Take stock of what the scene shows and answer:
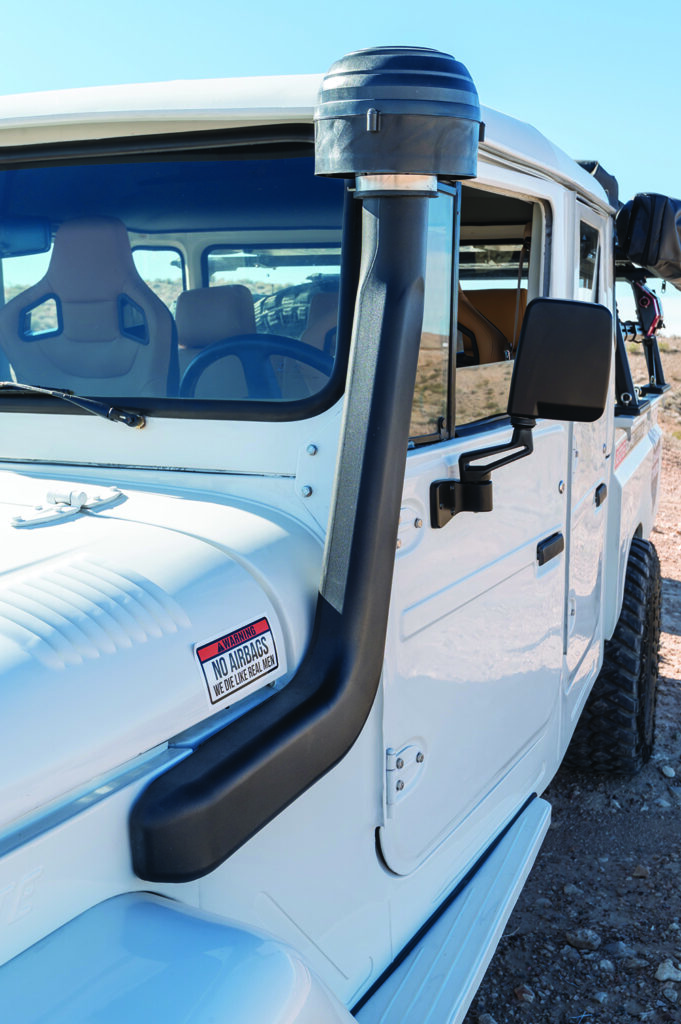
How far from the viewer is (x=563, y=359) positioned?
182 centimetres

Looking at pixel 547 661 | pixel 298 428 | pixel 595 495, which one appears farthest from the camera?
pixel 595 495

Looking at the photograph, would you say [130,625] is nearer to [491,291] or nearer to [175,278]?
[175,278]

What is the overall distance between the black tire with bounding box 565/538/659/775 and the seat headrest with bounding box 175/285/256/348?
2.45 meters

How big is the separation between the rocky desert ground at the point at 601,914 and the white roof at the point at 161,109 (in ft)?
7.55

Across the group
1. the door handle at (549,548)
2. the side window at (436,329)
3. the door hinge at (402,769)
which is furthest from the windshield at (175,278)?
the door handle at (549,548)

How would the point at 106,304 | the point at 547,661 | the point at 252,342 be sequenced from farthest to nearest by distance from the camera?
the point at 547,661 → the point at 106,304 → the point at 252,342

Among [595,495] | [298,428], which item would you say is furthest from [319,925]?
[595,495]

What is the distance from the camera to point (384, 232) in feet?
4.86

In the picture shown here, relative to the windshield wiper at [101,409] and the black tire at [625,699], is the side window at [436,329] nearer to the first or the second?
the windshield wiper at [101,409]

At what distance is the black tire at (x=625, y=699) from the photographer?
3.71 m

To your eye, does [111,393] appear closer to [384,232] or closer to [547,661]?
[384,232]

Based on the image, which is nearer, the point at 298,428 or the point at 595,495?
the point at 298,428

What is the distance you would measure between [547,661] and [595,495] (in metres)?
0.78

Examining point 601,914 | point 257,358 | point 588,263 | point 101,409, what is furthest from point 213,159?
point 601,914
